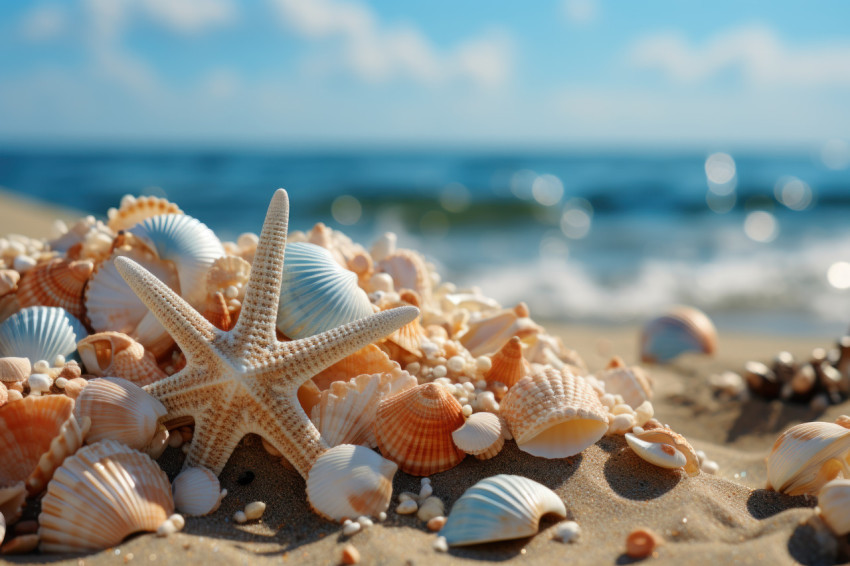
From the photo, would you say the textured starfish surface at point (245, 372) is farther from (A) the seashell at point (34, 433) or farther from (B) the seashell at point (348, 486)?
(A) the seashell at point (34, 433)

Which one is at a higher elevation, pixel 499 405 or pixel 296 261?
pixel 296 261

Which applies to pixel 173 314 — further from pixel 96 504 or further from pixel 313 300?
pixel 96 504

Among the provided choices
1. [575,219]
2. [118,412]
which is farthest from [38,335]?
[575,219]

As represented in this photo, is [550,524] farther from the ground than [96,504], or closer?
closer

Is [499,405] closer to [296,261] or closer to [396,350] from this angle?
[396,350]

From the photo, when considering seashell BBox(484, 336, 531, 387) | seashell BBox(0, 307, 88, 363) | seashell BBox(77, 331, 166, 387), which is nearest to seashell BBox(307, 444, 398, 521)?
Answer: seashell BBox(484, 336, 531, 387)

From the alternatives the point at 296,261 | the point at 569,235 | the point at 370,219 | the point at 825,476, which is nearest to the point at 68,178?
the point at 370,219

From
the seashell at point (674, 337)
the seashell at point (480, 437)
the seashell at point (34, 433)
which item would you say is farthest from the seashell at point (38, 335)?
the seashell at point (674, 337)
